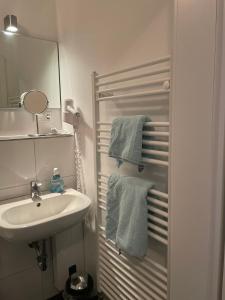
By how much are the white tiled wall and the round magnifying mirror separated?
230mm

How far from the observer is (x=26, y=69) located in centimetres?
167

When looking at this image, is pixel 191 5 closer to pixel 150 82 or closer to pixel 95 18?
pixel 150 82

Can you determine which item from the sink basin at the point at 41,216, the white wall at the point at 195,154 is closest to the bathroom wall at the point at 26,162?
the sink basin at the point at 41,216

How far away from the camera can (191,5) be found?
78 cm

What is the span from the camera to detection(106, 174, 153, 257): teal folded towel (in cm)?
109

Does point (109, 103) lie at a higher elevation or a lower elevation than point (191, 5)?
lower

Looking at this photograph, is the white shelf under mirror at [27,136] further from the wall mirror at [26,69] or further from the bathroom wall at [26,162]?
the wall mirror at [26,69]

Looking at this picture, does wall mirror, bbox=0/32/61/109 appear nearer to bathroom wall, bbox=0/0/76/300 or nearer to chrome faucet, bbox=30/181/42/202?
bathroom wall, bbox=0/0/76/300

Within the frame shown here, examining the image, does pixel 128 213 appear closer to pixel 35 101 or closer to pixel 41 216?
pixel 41 216

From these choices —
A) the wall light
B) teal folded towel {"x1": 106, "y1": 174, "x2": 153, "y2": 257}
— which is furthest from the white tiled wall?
the wall light

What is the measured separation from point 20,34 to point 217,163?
5.21ft

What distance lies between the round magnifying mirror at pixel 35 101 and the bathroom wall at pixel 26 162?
2.8 inches

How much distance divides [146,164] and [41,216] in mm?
855

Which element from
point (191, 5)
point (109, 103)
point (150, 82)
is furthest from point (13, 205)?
point (191, 5)
